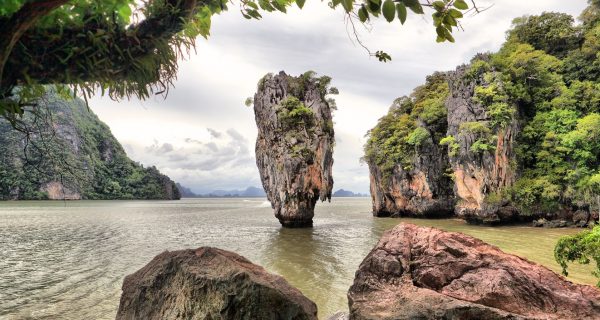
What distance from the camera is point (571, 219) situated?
2342 cm

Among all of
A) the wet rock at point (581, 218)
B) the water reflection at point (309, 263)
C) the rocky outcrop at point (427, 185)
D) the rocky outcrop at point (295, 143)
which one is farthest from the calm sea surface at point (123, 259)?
the rocky outcrop at point (427, 185)

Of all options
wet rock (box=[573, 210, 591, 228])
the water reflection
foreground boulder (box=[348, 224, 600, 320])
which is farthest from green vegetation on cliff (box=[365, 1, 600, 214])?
foreground boulder (box=[348, 224, 600, 320])

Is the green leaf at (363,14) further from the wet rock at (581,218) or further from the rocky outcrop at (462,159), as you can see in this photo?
the wet rock at (581,218)

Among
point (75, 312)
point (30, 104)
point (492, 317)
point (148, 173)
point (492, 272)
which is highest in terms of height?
point (148, 173)

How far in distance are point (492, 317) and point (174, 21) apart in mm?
4228

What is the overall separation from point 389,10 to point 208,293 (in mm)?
3724

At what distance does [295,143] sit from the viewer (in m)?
24.0

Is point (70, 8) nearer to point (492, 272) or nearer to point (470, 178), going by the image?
point (492, 272)

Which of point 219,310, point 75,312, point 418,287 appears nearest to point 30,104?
point 219,310

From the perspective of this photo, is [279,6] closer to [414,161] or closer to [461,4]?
[461,4]

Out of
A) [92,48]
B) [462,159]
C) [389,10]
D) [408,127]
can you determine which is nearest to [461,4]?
[389,10]

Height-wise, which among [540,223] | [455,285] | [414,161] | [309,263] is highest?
[414,161]

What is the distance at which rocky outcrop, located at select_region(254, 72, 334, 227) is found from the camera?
77.9ft

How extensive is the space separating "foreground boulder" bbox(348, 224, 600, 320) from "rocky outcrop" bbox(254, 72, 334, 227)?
1890 cm
